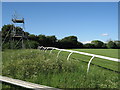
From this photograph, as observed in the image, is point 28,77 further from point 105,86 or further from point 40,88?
point 105,86

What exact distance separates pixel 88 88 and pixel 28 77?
1.79 meters

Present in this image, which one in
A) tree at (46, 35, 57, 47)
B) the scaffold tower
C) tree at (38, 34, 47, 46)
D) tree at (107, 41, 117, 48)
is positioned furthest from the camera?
tree at (107, 41, 117, 48)

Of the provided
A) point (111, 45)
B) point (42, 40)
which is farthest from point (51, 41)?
point (111, 45)

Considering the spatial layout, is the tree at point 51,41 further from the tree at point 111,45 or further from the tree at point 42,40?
the tree at point 111,45

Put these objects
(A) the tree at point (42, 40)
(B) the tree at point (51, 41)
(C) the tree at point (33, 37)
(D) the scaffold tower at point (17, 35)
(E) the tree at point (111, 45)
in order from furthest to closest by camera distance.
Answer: (E) the tree at point (111, 45)
(B) the tree at point (51, 41)
(A) the tree at point (42, 40)
(C) the tree at point (33, 37)
(D) the scaffold tower at point (17, 35)

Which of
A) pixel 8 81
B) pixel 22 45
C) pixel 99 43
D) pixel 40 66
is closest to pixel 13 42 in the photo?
pixel 22 45

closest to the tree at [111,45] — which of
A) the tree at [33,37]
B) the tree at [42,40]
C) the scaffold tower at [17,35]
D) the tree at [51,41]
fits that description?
the tree at [51,41]

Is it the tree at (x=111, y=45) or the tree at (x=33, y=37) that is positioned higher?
the tree at (x=33, y=37)

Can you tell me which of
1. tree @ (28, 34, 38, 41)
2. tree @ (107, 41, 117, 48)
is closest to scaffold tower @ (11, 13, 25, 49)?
tree @ (28, 34, 38, 41)

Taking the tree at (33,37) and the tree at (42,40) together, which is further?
the tree at (42,40)

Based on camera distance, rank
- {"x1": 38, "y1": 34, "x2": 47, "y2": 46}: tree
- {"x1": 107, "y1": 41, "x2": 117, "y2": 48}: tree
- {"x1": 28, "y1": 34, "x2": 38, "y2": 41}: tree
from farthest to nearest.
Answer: {"x1": 107, "y1": 41, "x2": 117, "y2": 48}: tree, {"x1": 38, "y1": 34, "x2": 47, "y2": 46}: tree, {"x1": 28, "y1": 34, "x2": 38, "y2": 41}: tree

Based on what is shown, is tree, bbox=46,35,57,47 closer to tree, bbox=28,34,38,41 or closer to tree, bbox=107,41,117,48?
tree, bbox=28,34,38,41

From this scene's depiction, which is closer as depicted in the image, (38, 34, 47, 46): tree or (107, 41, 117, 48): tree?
(38, 34, 47, 46): tree

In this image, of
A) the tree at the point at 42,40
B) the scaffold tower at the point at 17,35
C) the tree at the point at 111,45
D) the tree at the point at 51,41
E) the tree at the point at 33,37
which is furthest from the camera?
the tree at the point at 111,45
